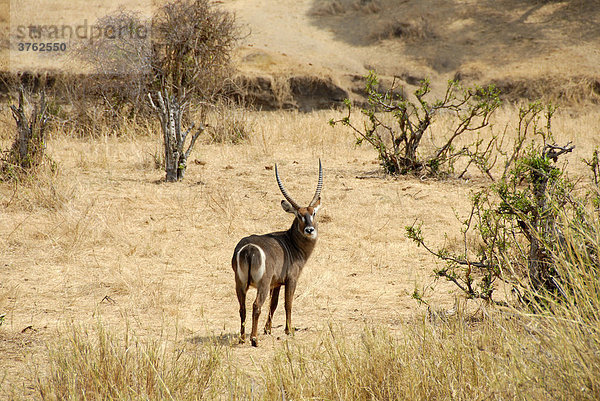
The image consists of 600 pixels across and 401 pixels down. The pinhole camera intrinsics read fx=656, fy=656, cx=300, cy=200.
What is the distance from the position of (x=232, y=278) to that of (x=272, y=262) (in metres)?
2.06

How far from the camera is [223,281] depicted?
288 inches

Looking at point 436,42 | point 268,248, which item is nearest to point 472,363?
point 268,248

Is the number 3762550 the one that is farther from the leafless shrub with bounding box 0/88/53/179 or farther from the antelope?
the antelope

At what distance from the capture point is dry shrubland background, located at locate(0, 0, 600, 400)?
3.82 metres

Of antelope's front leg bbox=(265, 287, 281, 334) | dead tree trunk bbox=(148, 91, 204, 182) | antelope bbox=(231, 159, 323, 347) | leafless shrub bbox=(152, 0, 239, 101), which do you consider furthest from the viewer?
leafless shrub bbox=(152, 0, 239, 101)

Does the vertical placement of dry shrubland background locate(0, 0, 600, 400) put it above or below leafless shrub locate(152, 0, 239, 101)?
below

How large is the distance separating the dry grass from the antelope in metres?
0.30

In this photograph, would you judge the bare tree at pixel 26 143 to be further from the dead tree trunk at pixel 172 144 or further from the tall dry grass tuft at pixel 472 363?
the tall dry grass tuft at pixel 472 363

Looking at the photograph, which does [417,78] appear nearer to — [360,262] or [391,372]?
[360,262]

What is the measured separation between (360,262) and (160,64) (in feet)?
33.1

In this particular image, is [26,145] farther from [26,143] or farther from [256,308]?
[256,308]

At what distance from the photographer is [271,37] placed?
87.6 feet

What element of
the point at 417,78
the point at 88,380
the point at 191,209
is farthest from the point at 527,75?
the point at 88,380

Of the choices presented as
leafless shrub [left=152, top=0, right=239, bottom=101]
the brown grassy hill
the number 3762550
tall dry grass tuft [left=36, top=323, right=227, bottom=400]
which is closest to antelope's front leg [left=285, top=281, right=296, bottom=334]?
tall dry grass tuft [left=36, top=323, right=227, bottom=400]
